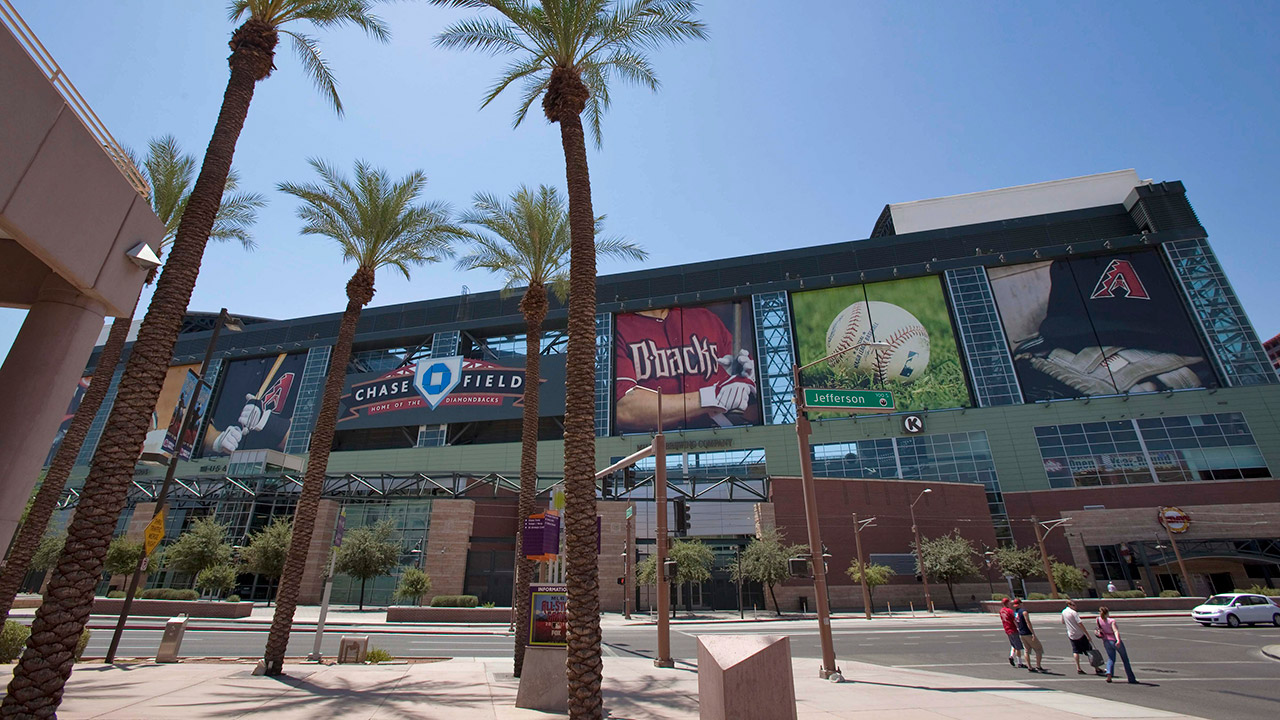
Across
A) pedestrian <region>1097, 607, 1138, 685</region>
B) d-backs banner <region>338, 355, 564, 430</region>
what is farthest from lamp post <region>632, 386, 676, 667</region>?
d-backs banner <region>338, 355, 564, 430</region>

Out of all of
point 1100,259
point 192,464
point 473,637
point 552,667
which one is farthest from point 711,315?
point 192,464

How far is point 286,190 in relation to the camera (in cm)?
→ 1925

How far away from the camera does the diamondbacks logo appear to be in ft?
201

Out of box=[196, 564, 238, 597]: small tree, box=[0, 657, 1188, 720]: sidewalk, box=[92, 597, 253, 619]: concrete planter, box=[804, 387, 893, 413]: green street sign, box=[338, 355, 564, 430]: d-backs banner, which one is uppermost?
box=[338, 355, 564, 430]: d-backs banner

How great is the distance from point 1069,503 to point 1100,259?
89.5 feet

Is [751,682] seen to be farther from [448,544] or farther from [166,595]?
[166,595]

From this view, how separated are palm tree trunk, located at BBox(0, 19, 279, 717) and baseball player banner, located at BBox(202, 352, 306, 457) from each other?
72.9m

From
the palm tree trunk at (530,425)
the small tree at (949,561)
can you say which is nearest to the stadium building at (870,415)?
the small tree at (949,561)

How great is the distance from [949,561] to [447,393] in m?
53.1

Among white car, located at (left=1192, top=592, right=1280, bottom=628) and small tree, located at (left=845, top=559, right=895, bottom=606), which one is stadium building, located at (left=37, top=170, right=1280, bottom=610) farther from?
white car, located at (left=1192, top=592, right=1280, bottom=628)

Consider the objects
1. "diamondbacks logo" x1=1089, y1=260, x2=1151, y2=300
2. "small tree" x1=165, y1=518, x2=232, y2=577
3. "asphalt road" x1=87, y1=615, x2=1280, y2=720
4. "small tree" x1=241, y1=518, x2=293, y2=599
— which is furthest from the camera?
"diamondbacks logo" x1=1089, y1=260, x2=1151, y2=300

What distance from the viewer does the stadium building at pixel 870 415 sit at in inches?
1975

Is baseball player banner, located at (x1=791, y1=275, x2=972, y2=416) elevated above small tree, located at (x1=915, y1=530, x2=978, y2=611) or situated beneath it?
elevated above

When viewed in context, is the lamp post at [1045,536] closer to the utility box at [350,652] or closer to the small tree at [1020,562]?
the small tree at [1020,562]
